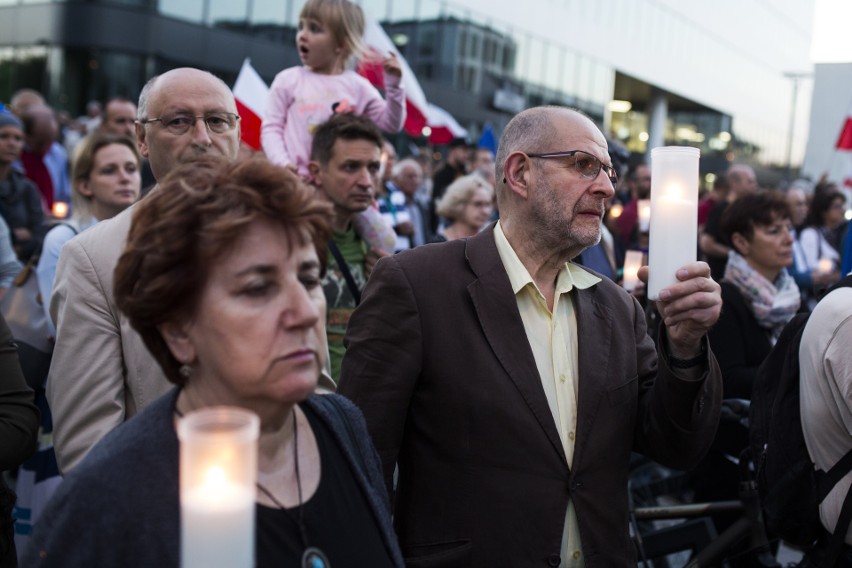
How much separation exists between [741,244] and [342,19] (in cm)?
262

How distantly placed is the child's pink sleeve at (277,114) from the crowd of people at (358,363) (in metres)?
0.67

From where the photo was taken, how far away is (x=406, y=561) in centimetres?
263

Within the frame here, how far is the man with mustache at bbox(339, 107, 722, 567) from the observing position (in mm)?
2561

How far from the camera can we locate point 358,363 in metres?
2.71

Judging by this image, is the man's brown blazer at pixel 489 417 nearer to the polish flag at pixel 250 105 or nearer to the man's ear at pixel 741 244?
the man's ear at pixel 741 244

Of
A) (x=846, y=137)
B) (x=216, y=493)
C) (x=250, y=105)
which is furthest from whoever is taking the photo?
(x=846, y=137)

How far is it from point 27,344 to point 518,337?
2.49 m

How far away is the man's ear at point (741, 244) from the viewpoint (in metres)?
5.14

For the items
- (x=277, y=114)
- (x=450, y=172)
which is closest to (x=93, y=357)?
(x=277, y=114)

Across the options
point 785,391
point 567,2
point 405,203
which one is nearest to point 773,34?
point 567,2

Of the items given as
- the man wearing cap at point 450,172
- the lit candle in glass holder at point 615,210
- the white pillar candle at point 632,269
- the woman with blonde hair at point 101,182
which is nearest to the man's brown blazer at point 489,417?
the white pillar candle at point 632,269

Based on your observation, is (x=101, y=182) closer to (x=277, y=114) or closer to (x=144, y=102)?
(x=277, y=114)

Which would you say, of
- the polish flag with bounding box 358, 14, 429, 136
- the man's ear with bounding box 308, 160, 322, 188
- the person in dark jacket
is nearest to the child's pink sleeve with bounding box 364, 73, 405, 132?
the polish flag with bounding box 358, 14, 429, 136

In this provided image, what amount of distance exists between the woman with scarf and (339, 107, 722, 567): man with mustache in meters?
1.93
